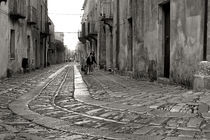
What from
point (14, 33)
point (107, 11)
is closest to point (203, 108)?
point (14, 33)

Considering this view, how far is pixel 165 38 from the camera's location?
45.8 feet

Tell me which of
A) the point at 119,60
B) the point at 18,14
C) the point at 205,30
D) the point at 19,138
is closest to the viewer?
the point at 19,138

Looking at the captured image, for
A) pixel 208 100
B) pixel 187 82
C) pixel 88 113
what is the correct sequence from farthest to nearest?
1. pixel 187 82
2. pixel 208 100
3. pixel 88 113

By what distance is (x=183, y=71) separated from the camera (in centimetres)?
1134

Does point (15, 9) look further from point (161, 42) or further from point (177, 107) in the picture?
point (177, 107)

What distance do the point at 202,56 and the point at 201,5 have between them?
1.60m

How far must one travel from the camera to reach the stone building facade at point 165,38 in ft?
33.9

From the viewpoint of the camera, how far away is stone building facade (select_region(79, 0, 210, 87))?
33.9ft

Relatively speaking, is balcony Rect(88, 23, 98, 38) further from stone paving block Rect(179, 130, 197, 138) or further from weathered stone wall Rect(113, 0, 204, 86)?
stone paving block Rect(179, 130, 197, 138)

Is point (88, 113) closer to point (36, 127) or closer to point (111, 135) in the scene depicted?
point (36, 127)

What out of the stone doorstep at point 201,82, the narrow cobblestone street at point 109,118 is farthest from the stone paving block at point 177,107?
the stone doorstep at point 201,82

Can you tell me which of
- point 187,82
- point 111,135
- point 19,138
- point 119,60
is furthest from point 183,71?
point 119,60

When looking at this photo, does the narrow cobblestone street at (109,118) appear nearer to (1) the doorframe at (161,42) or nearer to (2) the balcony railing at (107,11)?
(1) the doorframe at (161,42)

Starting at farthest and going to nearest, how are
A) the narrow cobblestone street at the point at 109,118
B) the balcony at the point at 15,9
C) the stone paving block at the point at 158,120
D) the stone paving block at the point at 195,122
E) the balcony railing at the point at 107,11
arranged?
the balcony railing at the point at 107,11, the balcony at the point at 15,9, the stone paving block at the point at 158,120, the stone paving block at the point at 195,122, the narrow cobblestone street at the point at 109,118
